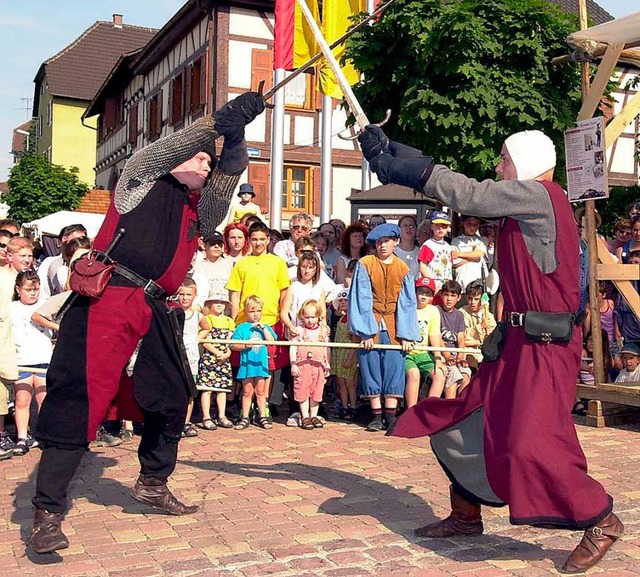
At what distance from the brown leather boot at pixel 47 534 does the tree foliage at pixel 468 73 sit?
317 inches

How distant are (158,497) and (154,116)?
77.4 feet

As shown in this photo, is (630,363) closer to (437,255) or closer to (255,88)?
(437,255)

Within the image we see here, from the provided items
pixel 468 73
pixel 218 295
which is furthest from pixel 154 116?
pixel 218 295

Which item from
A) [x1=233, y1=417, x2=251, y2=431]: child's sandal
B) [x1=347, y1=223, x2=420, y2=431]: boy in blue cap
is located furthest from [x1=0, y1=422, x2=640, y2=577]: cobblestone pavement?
[x1=347, y1=223, x2=420, y2=431]: boy in blue cap

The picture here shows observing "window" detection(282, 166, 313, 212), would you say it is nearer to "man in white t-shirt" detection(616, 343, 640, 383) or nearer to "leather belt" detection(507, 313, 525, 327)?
"man in white t-shirt" detection(616, 343, 640, 383)

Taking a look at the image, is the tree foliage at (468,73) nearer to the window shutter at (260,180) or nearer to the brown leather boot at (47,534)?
the brown leather boot at (47,534)

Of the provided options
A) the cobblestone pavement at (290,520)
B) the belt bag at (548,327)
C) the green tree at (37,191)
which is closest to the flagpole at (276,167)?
the cobblestone pavement at (290,520)

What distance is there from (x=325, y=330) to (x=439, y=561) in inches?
155

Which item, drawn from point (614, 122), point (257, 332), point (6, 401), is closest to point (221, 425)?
point (257, 332)

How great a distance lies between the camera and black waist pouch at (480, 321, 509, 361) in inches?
154

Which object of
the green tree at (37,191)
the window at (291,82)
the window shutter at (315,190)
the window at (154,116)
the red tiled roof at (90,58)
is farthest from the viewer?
the red tiled roof at (90,58)

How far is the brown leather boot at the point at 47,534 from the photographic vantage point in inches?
153

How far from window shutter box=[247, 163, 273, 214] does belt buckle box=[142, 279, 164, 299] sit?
16.5 m

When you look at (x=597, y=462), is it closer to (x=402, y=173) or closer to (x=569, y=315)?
(x=569, y=315)
